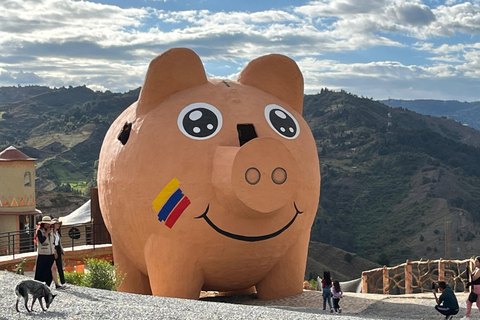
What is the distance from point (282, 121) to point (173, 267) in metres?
3.69

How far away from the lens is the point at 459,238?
61.2 metres

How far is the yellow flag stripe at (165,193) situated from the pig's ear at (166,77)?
189cm

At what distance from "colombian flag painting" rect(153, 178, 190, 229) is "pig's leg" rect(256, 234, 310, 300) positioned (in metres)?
2.65

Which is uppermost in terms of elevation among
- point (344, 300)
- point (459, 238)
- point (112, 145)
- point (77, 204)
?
point (112, 145)

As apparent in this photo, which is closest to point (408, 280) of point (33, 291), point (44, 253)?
point (44, 253)

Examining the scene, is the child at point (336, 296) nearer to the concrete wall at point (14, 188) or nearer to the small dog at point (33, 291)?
the small dog at point (33, 291)

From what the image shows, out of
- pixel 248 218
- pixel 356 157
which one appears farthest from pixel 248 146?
pixel 356 157

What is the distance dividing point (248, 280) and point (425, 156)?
245 ft

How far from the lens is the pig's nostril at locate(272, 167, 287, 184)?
12.4 m

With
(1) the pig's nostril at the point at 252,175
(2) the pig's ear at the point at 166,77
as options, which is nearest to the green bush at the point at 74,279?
(2) the pig's ear at the point at 166,77

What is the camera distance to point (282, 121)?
1398cm

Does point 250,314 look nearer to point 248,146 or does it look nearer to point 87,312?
point 87,312

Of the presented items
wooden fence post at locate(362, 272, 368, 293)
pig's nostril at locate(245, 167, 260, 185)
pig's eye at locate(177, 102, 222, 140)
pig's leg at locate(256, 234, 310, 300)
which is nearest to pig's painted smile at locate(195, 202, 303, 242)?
pig's leg at locate(256, 234, 310, 300)

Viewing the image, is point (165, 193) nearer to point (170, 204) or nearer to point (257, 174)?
point (170, 204)
